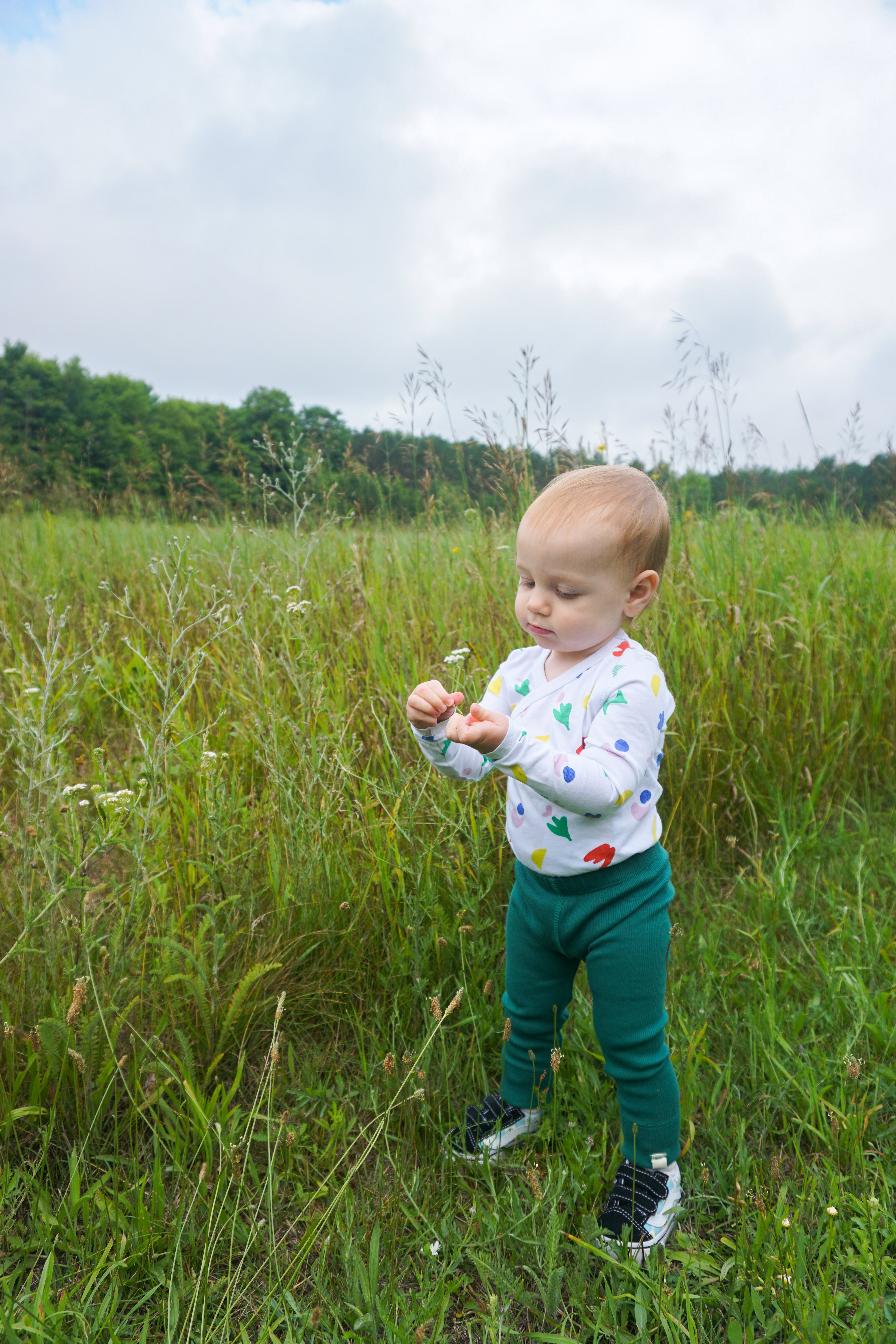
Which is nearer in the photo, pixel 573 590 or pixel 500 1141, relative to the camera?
pixel 573 590

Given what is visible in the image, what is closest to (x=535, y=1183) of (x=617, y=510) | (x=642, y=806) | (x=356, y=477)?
(x=642, y=806)

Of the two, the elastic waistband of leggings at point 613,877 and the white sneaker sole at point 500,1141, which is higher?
the elastic waistband of leggings at point 613,877

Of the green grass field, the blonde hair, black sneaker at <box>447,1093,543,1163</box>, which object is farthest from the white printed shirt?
black sneaker at <box>447,1093,543,1163</box>

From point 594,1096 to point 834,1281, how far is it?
51 centimetres

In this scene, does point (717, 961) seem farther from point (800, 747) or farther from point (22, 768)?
point (22, 768)

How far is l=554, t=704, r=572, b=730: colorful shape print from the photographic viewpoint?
55.6 inches

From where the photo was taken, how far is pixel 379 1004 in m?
1.90

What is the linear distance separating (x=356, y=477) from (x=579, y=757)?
3024 millimetres

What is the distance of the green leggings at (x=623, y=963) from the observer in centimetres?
143

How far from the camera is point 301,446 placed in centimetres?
386

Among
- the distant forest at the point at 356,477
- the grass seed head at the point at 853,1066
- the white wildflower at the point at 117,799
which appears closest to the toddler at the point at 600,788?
the grass seed head at the point at 853,1066

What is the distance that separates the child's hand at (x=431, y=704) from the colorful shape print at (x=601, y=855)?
36cm

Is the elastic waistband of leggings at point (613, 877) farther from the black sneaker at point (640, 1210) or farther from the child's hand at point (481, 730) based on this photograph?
the black sneaker at point (640, 1210)

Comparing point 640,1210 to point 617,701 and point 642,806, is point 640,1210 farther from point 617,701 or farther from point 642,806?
point 617,701
